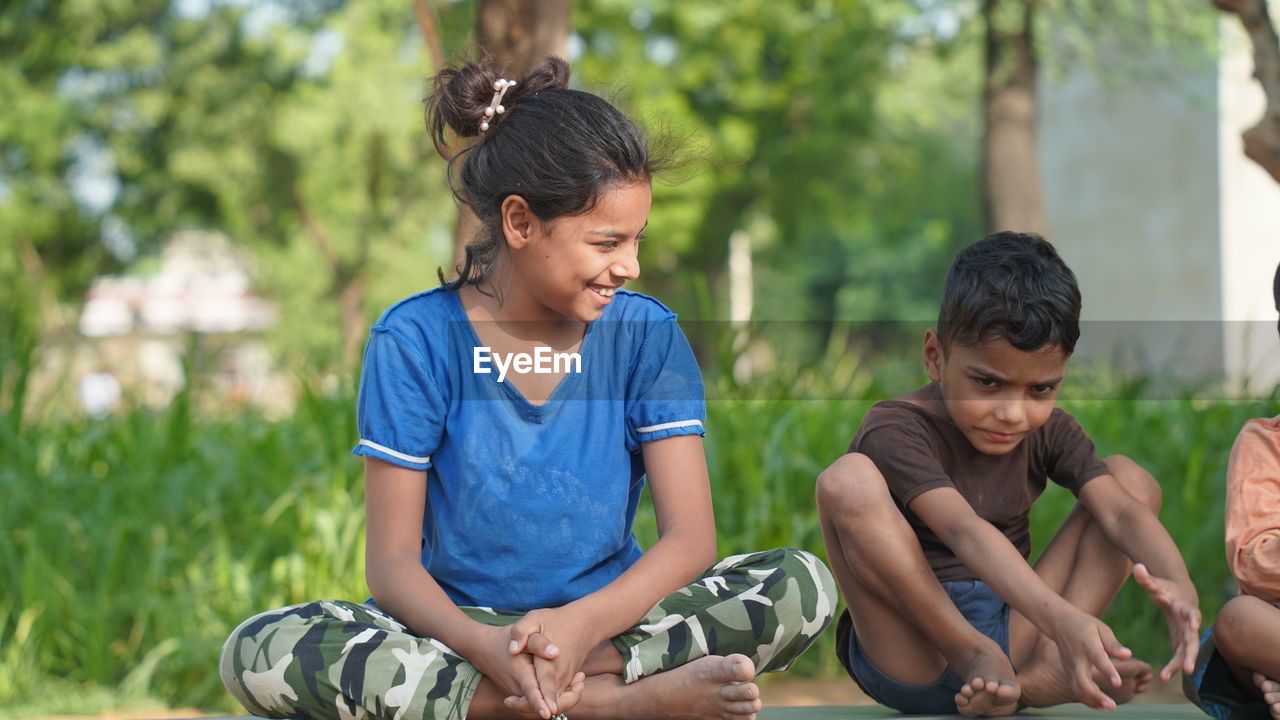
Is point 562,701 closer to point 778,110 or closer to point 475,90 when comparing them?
point 475,90

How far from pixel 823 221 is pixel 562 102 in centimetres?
1836

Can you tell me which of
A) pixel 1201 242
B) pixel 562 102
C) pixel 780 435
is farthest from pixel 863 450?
pixel 1201 242

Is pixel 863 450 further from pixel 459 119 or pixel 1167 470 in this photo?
pixel 1167 470

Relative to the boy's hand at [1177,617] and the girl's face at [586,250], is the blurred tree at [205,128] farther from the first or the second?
the boy's hand at [1177,617]

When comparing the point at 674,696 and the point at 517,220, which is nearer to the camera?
the point at 674,696

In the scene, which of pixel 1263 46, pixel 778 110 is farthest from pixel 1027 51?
pixel 778 110

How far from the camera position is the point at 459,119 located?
7.97 ft

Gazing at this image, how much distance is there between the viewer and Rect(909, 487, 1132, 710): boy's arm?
6.50 feet

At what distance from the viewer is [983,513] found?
238 centimetres

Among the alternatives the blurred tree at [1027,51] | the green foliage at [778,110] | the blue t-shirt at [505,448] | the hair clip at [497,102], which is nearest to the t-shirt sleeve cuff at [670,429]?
the blue t-shirt at [505,448]

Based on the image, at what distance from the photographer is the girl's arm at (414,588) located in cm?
207

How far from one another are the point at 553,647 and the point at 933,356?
92cm

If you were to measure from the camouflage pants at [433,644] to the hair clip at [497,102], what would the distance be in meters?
0.88

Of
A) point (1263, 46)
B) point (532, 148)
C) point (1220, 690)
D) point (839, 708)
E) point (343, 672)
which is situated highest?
point (1263, 46)
